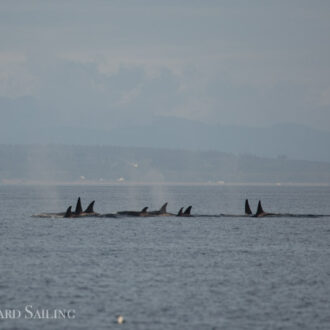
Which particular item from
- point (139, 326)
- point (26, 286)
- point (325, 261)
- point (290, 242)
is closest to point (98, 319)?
point (139, 326)

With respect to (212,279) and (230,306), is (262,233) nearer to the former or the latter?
(212,279)

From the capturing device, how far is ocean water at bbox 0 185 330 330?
122ft

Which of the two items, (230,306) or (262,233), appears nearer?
(230,306)

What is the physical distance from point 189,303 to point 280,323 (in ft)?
17.3

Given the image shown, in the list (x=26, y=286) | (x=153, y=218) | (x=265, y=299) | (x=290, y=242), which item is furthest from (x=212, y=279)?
(x=153, y=218)

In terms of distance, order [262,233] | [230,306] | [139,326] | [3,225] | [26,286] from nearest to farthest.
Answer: [139,326], [230,306], [26,286], [262,233], [3,225]

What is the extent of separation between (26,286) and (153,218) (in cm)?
5415

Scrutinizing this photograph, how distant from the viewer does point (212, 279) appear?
47438mm

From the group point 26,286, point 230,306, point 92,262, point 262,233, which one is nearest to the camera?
point 230,306

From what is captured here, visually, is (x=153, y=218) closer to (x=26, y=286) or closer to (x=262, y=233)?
(x=262, y=233)

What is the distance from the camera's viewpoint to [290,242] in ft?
229

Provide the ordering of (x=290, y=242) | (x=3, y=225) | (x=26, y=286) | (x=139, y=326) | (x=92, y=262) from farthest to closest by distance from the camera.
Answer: (x=3, y=225), (x=290, y=242), (x=92, y=262), (x=26, y=286), (x=139, y=326)

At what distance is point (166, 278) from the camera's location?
47375 millimetres

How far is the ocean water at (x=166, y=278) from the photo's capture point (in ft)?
122
